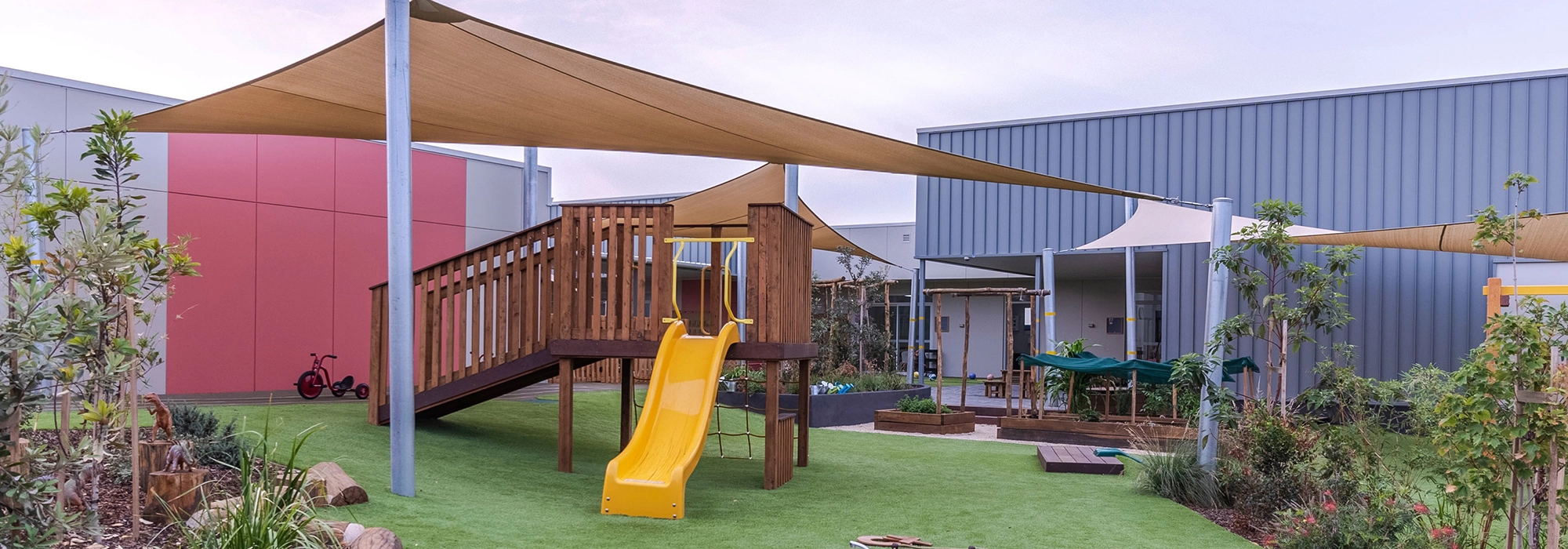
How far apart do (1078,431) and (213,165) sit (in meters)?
10.1

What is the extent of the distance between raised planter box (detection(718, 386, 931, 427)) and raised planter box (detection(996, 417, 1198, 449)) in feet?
6.77

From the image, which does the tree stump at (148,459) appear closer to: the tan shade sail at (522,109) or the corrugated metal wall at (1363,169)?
the tan shade sail at (522,109)

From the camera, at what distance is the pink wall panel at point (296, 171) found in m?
12.3

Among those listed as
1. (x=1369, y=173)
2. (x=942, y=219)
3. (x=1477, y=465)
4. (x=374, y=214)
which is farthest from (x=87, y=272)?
(x=942, y=219)

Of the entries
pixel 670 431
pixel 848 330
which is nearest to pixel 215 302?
pixel 670 431

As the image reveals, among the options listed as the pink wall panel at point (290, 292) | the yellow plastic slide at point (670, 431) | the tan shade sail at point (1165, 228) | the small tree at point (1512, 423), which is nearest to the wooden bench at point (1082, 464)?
the tan shade sail at point (1165, 228)

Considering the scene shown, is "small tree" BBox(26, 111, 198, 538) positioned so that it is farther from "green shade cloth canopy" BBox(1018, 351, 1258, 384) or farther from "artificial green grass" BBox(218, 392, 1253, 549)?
"green shade cloth canopy" BBox(1018, 351, 1258, 384)

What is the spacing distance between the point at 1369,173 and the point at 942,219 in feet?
23.1

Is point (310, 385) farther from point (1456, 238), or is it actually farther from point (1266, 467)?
point (1456, 238)

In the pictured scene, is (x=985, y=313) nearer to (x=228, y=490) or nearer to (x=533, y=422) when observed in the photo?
(x=533, y=422)

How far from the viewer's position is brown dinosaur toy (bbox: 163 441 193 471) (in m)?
4.87

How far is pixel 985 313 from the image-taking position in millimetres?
27031

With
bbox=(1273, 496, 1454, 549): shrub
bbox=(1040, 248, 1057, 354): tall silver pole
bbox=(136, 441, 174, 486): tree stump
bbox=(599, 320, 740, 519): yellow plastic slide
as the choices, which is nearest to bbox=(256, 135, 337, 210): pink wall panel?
bbox=(599, 320, 740, 519): yellow plastic slide

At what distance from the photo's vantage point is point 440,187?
1437 cm
